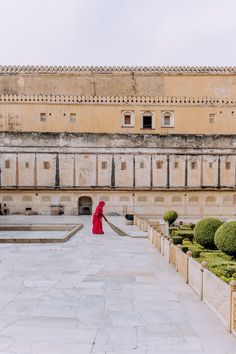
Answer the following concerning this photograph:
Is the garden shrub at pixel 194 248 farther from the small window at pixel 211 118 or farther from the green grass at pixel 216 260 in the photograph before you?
the small window at pixel 211 118

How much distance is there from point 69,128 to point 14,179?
6.16 meters

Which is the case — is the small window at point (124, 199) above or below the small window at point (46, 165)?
below

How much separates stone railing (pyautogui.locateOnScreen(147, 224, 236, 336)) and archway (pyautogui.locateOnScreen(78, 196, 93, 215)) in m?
17.5

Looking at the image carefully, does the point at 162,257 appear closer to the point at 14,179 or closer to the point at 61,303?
the point at 61,303

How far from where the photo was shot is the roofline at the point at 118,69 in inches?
1276

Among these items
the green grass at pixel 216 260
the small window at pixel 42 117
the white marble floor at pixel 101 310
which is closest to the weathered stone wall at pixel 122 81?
the small window at pixel 42 117

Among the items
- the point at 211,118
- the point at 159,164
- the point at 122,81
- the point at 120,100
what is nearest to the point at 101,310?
the point at 159,164

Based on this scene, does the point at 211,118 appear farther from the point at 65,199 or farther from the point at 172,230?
the point at 172,230

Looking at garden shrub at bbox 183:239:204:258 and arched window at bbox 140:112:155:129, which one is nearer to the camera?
garden shrub at bbox 183:239:204:258

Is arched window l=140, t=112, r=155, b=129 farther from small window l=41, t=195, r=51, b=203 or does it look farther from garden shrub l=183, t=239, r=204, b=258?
garden shrub l=183, t=239, r=204, b=258

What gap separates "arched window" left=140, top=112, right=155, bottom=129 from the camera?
32.0m

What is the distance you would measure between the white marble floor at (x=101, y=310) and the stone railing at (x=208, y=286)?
0.43ft

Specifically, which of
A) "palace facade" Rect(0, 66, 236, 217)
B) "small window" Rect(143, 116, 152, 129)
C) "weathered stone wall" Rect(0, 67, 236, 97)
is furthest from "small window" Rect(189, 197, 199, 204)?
"weathered stone wall" Rect(0, 67, 236, 97)

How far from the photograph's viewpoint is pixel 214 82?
32.5 metres
